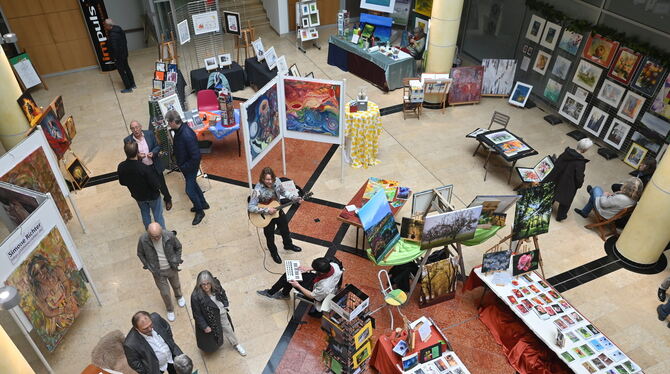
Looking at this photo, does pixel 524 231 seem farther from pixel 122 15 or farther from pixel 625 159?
pixel 122 15

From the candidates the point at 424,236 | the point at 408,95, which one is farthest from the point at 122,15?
the point at 424,236

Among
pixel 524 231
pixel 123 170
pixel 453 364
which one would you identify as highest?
pixel 123 170

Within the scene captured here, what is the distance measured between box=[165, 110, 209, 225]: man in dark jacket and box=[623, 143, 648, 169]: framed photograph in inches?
335

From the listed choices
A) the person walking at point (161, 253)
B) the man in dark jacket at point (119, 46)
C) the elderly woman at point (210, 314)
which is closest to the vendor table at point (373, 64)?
the man in dark jacket at point (119, 46)

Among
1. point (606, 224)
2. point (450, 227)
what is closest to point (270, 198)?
point (450, 227)

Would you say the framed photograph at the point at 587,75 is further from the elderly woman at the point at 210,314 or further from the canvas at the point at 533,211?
the elderly woman at the point at 210,314

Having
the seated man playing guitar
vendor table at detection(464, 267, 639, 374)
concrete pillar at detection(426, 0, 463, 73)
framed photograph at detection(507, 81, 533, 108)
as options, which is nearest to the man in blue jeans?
the seated man playing guitar

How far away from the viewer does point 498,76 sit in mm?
11945

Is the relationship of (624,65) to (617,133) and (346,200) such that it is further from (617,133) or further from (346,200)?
(346,200)

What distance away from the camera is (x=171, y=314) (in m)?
6.61

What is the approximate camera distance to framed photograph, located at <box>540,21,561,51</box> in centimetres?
1088

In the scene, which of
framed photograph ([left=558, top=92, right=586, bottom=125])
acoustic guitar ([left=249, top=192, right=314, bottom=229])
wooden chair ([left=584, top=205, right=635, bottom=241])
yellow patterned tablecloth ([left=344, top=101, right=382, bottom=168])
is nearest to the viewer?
acoustic guitar ([left=249, top=192, right=314, bottom=229])

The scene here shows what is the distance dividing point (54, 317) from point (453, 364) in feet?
16.0

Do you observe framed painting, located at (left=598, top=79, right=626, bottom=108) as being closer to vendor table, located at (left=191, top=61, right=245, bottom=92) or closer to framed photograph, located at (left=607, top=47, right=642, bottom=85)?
framed photograph, located at (left=607, top=47, right=642, bottom=85)
